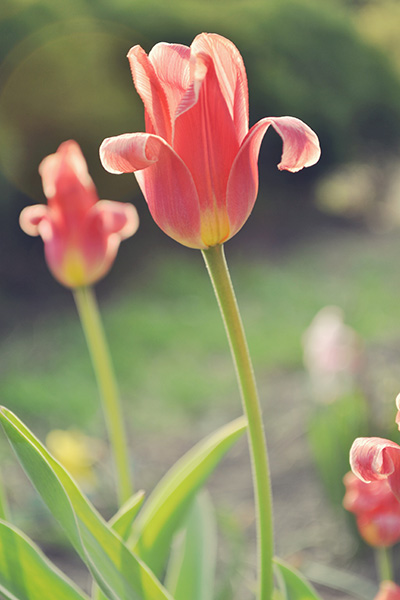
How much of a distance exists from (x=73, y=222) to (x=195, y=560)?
46cm

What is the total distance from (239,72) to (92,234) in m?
0.48

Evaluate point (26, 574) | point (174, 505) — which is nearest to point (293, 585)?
point (174, 505)

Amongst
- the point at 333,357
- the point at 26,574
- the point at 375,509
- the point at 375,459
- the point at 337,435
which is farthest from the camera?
the point at 333,357

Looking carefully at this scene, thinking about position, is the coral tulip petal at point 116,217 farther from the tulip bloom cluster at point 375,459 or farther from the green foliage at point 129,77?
the green foliage at point 129,77

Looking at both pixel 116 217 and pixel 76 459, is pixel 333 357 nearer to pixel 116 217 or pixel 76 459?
pixel 76 459

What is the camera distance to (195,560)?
89cm

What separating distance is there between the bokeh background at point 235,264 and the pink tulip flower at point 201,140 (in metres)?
0.94

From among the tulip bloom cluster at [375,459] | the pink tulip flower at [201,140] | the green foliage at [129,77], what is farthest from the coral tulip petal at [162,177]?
the green foliage at [129,77]

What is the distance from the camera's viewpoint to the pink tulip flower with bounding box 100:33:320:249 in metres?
0.48

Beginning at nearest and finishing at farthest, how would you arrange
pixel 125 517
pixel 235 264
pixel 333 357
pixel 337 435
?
pixel 125 517, pixel 337 435, pixel 333 357, pixel 235 264

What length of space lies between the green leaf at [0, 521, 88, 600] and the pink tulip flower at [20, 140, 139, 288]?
0.44m

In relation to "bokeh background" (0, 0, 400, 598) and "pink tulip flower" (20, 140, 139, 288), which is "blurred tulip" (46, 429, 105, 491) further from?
"pink tulip flower" (20, 140, 139, 288)

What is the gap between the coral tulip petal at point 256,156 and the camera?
1.54ft

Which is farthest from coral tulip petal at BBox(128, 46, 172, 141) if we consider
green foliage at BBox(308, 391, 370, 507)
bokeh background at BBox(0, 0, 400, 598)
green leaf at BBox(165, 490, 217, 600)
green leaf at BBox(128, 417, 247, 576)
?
green foliage at BBox(308, 391, 370, 507)
